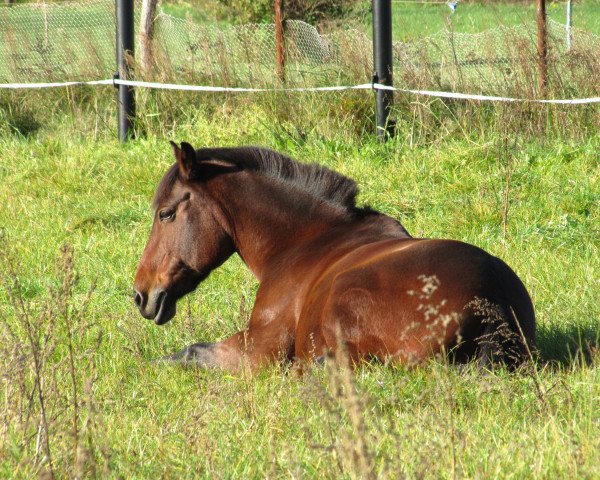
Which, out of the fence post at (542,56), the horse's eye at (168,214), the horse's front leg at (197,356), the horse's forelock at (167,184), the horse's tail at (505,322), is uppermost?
the fence post at (542,56)

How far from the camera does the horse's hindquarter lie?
410 centimetres

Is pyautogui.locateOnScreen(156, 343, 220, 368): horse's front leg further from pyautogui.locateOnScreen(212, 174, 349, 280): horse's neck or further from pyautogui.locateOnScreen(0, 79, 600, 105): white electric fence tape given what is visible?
pyautogui.locateOnScreen(0, 79, 600, 105): white electric fence tape

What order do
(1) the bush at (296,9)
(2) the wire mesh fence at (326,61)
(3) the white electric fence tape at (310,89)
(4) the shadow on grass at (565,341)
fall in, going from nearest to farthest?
(4) the shadow on grass at (565,341) → (3) the white electric fence tape at (310,89) → (2) the wire mesh fence at (326,61) → (1) the bush at (296,9)

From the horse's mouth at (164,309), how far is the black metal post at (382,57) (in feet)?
13.7

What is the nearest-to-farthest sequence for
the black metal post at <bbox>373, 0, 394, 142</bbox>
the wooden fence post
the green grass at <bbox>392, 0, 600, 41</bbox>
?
the black metal post at <bbox>373, 0, 394, 142</bbox> → the wooden fence post → the green grass at <bbox>392, 0, 600, 41</bbox>

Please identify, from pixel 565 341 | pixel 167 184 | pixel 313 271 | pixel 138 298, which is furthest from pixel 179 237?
pixel 565 341

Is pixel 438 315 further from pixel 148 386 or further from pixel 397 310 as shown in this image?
pixel 148 386

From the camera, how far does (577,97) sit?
884cm

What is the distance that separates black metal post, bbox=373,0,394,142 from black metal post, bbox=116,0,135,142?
2.51m

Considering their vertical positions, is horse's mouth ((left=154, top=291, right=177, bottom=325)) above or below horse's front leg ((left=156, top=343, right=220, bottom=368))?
above

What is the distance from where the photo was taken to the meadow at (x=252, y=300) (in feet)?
10.3

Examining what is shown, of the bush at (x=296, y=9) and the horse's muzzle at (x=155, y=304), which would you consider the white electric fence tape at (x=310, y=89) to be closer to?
the horse's muzzle at (x=155, y=304)

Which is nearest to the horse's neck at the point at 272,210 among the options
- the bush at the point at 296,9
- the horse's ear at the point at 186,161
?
the horse's ear at the point at 186,161

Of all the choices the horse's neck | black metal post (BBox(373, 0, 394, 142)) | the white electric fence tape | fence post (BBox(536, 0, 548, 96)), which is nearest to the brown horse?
the horse's neck
